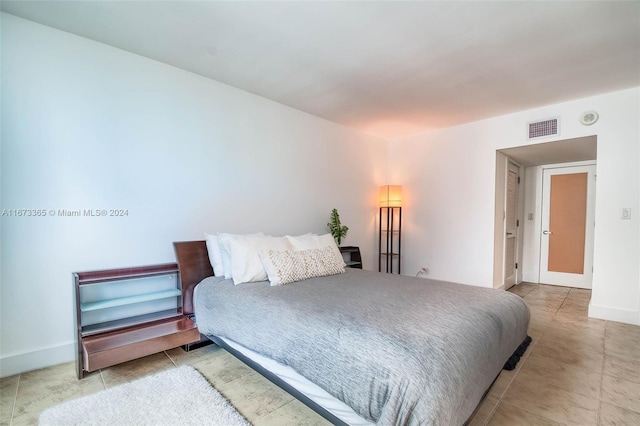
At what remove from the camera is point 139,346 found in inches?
83.2

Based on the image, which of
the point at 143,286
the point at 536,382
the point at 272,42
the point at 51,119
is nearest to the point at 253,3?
the point at 272,42

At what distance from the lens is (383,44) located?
2359mm

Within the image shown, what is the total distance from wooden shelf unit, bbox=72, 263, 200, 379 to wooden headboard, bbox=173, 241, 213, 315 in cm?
7

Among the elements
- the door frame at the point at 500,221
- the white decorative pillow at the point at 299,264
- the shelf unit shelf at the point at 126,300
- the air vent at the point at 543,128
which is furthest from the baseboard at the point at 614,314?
the shelf unit shelf at the point at 126,300

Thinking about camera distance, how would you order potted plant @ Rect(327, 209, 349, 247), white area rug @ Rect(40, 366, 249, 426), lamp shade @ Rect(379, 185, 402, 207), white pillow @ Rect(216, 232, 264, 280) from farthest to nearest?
lamp shade @ Rect(379, 185, 402, 207) → potted plant @ Rect(327, 209, 349, 247) → white pillow @ Rect(216, 232, 264, 280) → white area rug @ Rect(40, 366, 249, 426)

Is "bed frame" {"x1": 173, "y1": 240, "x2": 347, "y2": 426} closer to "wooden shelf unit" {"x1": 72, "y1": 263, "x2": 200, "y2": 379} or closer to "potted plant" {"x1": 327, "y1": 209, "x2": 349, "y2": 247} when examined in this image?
"wooden shelf unit" {"x1": 72, "y1": 263, "x2": 200, "y2": 379}

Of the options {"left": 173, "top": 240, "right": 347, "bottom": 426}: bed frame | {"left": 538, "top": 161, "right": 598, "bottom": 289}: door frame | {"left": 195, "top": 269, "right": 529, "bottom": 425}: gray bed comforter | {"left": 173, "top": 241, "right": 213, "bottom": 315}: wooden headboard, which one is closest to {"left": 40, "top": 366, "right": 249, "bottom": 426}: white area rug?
{"left": 195, "top": 269, "right": 529, "bottom": 425}: gray bed comforter

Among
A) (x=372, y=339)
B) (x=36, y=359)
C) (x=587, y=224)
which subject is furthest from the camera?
(x=587, y=224)

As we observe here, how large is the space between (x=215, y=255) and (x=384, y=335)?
1843 mm

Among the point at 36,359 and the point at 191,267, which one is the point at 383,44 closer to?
the point at 191,267

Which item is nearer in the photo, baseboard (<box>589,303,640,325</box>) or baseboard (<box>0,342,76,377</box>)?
baseboard (<box>0,342,76,377</box>)

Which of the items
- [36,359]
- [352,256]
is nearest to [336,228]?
[352,256]

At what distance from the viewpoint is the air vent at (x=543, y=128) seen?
11.8 ft

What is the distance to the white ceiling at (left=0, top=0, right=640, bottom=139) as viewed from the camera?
199cm
